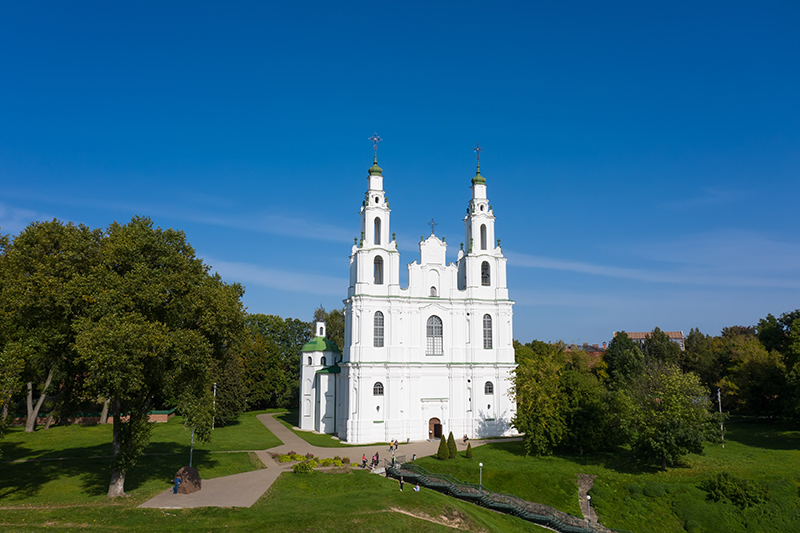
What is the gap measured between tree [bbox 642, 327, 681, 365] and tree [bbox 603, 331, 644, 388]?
11.5 feet

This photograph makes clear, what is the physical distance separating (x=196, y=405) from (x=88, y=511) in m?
6.05

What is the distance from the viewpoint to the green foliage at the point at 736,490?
29.1m

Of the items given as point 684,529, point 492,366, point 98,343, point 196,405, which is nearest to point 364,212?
point 492,366

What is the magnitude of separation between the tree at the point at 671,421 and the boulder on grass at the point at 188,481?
2724 cm

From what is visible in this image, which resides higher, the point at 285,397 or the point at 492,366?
the point at 492,366

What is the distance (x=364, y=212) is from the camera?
1973 inches

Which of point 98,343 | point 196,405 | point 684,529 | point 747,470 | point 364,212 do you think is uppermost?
point 364,212

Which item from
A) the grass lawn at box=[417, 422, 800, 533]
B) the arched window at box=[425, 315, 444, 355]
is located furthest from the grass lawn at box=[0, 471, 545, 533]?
the arched window at box=[425, 315, 444, 355]

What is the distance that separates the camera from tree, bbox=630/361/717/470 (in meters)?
33.3

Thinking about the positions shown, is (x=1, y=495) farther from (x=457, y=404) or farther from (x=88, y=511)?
(x=457, y=404)

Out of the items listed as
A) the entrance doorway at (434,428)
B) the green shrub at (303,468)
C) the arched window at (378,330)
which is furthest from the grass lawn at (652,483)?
the arched window at (378,330)

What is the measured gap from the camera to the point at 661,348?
7550 centimetres

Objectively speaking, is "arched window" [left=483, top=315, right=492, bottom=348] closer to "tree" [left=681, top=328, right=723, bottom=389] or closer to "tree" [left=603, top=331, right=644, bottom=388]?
"tree" [left=603, top=331, right=644, bottom=388]

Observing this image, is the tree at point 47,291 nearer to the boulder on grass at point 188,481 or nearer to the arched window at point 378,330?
the boulder on grass at point 188,481
